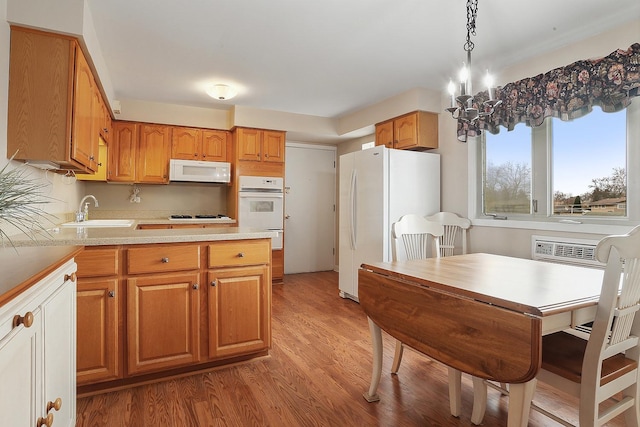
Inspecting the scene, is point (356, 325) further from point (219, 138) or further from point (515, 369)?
point (219, 138)

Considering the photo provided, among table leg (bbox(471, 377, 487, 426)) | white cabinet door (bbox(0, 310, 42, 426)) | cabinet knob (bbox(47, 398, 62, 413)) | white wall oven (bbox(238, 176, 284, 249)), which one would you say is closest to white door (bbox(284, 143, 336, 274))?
white wall oven (bbox(238, 176, 284, 249))

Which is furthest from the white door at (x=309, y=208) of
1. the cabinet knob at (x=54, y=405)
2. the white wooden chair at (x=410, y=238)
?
the cabinet knob at (x=54, y=405)

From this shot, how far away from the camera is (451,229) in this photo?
11.8ft

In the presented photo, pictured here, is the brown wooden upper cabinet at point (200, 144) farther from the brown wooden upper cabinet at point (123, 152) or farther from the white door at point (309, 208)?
the white door at point (309, 208)

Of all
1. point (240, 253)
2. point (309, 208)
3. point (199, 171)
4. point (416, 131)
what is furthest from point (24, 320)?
point (309, 208)

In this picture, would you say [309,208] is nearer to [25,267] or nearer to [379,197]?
[379,197]

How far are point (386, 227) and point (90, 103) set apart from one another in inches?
108

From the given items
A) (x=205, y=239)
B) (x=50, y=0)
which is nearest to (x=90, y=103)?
(x=50, y=0)

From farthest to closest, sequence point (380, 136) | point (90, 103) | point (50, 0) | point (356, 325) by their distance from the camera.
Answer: point (380, 136) → point (356, 325) → point (90, 103) → point (50, 0)

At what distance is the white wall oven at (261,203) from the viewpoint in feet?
15.2

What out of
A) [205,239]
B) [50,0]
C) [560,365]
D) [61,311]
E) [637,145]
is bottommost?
[560,365]

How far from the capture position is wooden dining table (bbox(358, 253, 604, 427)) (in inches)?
47.6

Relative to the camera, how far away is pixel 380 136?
171 inches

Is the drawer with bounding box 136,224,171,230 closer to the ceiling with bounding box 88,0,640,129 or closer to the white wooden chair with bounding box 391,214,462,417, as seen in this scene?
the ceiling with bounding box 88,0,640,129
